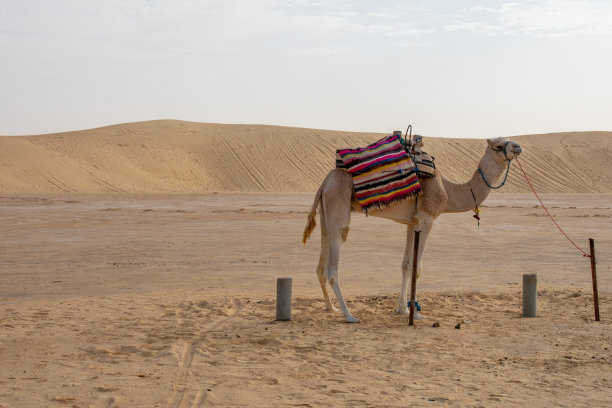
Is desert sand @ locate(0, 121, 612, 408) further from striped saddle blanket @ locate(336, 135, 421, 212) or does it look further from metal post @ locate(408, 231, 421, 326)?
striped saddle blanket @ locate(336, 135, 421, 212)

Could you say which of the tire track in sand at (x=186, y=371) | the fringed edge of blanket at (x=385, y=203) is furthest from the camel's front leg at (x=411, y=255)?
the tire track in sand at (x=186, y=371)

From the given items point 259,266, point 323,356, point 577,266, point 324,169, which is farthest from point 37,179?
point 323,356

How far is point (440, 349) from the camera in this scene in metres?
7.21

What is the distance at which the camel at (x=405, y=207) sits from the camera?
8.74 meters

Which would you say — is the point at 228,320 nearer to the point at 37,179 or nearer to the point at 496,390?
the point at 496,390

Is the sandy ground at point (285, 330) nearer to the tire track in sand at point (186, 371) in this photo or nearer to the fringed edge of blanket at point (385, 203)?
the tire track in sand at point (186, 371)

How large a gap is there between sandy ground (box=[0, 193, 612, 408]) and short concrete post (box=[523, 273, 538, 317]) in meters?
0.19

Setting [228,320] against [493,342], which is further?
[228,320]

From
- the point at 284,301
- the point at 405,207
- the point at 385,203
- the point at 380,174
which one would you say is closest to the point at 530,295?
the point at 405,207

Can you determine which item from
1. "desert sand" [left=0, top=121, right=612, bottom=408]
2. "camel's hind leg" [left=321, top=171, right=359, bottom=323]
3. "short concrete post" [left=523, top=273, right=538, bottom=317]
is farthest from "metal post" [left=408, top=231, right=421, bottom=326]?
"short concrete post" [left=523, top=273, right=538, bottom=317]

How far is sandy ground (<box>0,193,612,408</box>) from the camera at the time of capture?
5.83 meters

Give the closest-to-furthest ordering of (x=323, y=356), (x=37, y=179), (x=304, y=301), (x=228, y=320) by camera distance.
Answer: (x=323, y=356) → (x=228, y=320) → (x=304, y=301) → (x=37, y=179)

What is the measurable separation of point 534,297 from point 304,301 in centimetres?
318

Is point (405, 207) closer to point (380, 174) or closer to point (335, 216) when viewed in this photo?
point (380, 174)
